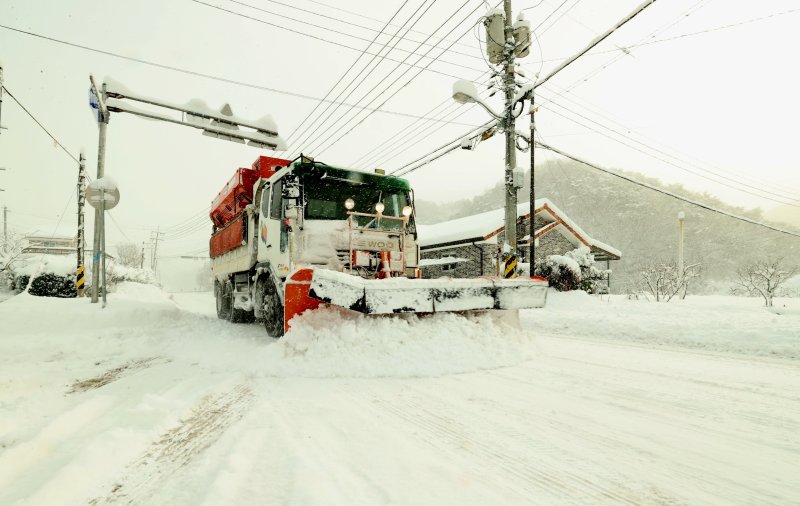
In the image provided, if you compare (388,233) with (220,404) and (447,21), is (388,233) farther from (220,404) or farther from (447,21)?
(447,21)

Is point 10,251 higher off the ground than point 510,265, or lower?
higher

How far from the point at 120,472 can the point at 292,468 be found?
864mm

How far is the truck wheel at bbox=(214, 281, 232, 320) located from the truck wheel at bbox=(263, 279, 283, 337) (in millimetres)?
4115

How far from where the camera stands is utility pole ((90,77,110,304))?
11430 mm

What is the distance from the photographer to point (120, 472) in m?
1.87

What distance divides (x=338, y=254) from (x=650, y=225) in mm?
85985

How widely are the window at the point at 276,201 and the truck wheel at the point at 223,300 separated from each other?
175 inches

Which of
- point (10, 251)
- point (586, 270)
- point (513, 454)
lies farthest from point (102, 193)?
point (10, 251)

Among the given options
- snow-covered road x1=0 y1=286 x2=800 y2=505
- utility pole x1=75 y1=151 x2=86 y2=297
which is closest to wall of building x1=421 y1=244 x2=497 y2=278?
snow-covered road x1=0 y1=286 x2=800 y2=505

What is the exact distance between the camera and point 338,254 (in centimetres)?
564

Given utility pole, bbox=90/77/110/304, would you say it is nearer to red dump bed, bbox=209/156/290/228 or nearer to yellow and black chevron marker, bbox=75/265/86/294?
yellow and black chevron marker, bbox=75/265/86/294

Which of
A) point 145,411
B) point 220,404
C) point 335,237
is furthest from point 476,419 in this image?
point 335,237

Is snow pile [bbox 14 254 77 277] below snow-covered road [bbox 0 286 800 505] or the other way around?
the other way around

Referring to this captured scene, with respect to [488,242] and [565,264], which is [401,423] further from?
[488,242]
